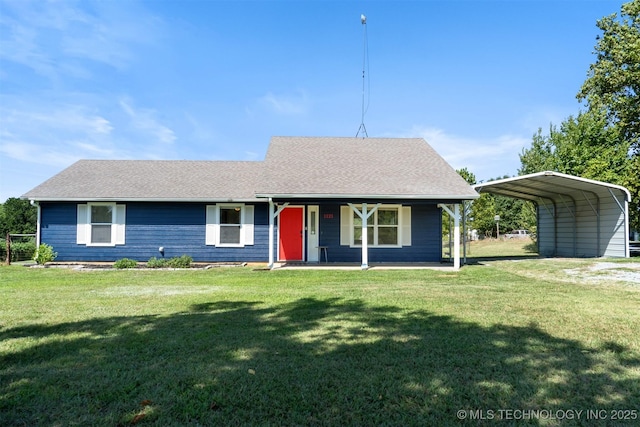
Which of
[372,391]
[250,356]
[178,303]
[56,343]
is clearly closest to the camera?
[372,391]

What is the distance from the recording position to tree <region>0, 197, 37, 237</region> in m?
24.0

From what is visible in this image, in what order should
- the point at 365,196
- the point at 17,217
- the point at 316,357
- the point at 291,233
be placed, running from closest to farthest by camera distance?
the point at 316,357 < the point at 365,196 < the point at 291,233 < the point at 17,217

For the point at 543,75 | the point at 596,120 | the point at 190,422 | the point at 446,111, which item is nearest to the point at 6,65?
the point at 190,422

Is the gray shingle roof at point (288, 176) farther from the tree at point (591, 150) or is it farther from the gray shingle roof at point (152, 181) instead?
the tree at point (591, 150)

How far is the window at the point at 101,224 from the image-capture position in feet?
48.7

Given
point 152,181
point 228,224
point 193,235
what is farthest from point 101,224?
point 228,224

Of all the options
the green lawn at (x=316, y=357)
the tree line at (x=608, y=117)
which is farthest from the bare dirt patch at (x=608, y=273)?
the tree line at (x=608, y=117)

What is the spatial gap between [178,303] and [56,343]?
2443mm

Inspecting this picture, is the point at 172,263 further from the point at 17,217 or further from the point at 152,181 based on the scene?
the point at 17,217

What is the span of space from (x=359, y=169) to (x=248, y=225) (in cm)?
481

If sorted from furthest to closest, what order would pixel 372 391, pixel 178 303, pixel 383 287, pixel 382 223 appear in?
1. pixel 382 223
2. pixel 383 287
3. pixel 178 303
4. pixel 372 391

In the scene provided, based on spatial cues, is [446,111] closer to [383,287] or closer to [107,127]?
[383,287]

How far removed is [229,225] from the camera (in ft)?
49.5

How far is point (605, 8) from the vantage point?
2361 cm
